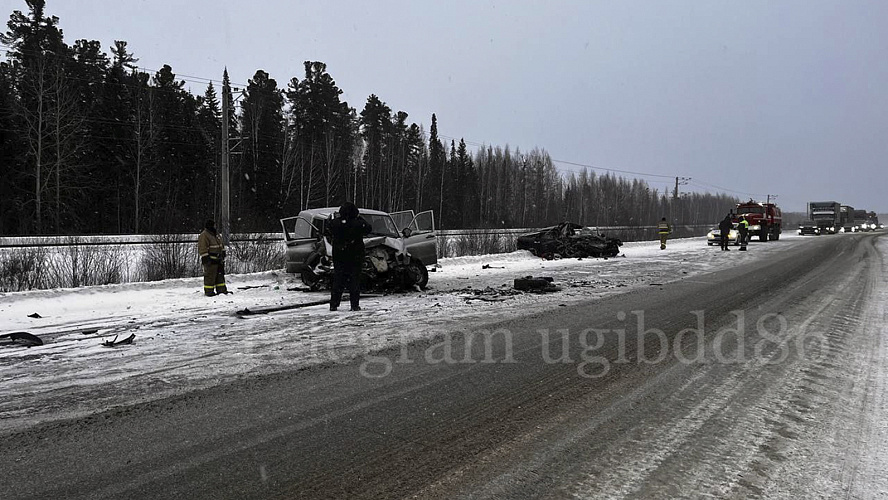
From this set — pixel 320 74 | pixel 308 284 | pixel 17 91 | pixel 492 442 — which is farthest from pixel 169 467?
pixel 320 74

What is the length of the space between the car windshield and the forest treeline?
7.42 meters

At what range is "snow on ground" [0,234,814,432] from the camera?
465 centimetres

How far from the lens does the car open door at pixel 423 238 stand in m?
13.2

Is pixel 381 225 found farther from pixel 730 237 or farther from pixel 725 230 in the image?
pixel 730 237

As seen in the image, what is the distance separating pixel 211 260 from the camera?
11.0 meters

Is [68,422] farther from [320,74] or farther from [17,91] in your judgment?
[320,74]

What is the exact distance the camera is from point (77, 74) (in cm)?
4134

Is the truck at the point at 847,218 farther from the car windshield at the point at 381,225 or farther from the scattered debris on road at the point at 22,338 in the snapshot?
the scattered debris on road at the point at 22,338

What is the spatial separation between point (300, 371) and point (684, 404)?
347 centimetres

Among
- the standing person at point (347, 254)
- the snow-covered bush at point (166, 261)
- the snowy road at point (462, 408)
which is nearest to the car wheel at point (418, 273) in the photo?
the standing person at point (347, 254)

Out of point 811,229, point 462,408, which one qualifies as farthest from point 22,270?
point 811,229

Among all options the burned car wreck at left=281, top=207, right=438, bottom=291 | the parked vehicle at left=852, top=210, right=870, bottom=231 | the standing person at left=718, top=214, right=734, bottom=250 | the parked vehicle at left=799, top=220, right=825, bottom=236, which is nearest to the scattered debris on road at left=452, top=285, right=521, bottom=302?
the burned car wreck at left=281, top=207, right=438, bottom=291

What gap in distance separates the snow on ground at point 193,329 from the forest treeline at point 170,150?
762cm

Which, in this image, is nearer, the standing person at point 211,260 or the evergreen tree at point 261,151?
the standing person at point 211,260
